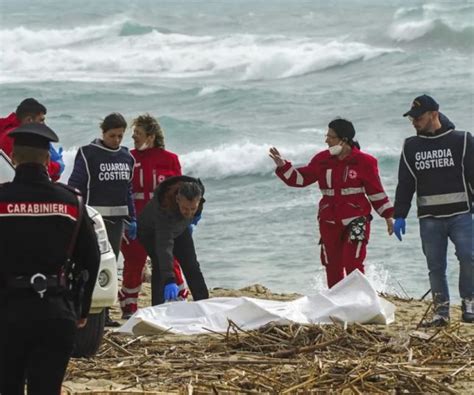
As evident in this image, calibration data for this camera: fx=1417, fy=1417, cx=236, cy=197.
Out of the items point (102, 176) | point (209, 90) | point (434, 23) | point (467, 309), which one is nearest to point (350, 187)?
point (467, 309)

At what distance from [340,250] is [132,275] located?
1.71 meters

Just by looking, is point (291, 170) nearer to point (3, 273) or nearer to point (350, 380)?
point (350, 380)

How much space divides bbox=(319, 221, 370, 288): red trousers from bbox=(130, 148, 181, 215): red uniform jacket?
1.34 meters

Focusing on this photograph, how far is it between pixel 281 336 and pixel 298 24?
1705 inches

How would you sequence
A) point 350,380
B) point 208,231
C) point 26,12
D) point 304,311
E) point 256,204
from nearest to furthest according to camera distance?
point 350,380, point 304,311, point 208,231, point 256,204, point 26,12

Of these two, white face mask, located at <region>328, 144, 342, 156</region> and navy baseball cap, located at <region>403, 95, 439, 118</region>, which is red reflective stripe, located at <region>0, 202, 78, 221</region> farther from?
white face mask, located at <region>328, 144, 342, 156</region>

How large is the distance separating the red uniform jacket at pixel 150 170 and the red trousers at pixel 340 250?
52.8 inches

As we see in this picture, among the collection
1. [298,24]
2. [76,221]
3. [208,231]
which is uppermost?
[298,24]

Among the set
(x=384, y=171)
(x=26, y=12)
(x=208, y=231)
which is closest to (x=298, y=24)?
(x=26, y=12)

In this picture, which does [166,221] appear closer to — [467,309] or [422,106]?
[422,106]

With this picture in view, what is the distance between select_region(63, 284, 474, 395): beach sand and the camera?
7.65 m

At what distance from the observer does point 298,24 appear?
52.1 meters

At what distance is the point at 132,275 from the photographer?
11555mm

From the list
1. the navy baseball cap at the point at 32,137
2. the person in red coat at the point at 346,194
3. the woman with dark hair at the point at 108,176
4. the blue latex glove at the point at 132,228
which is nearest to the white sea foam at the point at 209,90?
the person in red coat at the point at 346,194
